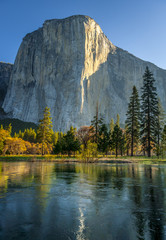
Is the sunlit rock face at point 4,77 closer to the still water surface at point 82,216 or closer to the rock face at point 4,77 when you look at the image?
the rock face at point 4,77

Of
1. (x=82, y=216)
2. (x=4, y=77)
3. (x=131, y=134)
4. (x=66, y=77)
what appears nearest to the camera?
(x=82, y=216)

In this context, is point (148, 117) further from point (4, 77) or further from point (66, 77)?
point (4, 77)

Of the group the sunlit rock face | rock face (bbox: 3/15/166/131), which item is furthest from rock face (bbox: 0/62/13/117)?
rock face (bbox: 3/15/166/131)

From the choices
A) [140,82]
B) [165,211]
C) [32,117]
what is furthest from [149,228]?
[140,82]

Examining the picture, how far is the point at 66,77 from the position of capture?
11612cm

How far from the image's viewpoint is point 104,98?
126438mm

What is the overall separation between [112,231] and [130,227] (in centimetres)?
53

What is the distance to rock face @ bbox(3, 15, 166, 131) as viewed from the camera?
111 metres

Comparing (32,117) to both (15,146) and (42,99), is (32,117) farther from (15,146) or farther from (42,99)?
(15,146)

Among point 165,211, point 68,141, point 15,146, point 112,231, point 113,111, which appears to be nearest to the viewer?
point 112,231

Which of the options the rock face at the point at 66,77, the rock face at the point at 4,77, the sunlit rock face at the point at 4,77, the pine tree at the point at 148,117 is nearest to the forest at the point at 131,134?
the pine tree at the point at 148,117

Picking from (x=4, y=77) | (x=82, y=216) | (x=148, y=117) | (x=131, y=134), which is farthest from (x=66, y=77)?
(x=82, y=216)

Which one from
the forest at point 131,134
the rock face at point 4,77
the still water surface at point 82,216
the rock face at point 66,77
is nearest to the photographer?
the still water surface at point 82,216

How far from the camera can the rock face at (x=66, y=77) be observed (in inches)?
4373
